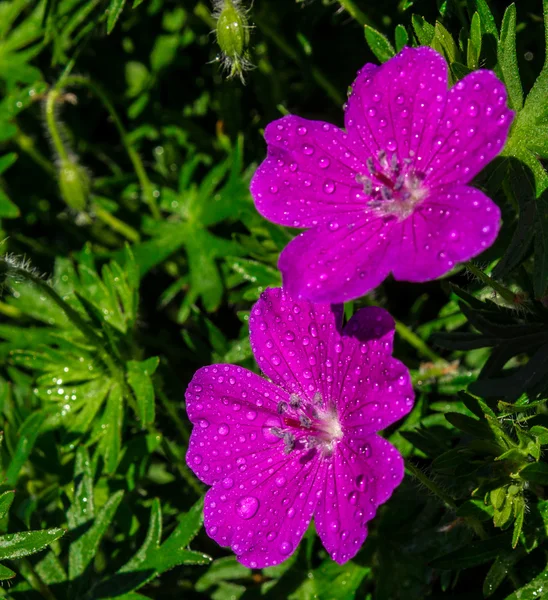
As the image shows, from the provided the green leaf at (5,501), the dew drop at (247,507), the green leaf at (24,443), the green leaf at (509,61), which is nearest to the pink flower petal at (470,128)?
the green leaf at (509,61)

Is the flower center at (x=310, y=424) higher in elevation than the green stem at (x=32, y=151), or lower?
lower

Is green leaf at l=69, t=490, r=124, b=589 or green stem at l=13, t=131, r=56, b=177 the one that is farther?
green stem at l=13, t=131, r=56, b=177

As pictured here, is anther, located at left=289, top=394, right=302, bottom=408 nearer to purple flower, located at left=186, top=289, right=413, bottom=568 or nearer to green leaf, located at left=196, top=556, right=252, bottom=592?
purple flower, located at left=186, top=289, right=413, bottom=568

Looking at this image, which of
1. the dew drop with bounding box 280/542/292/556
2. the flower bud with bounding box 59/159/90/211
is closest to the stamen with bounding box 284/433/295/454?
the dew drop with bounding box 280/542/292/556

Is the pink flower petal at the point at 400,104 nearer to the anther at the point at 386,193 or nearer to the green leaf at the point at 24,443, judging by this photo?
the anther at the point at 386,193

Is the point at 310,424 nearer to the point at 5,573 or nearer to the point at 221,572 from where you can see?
the point at 5,573
